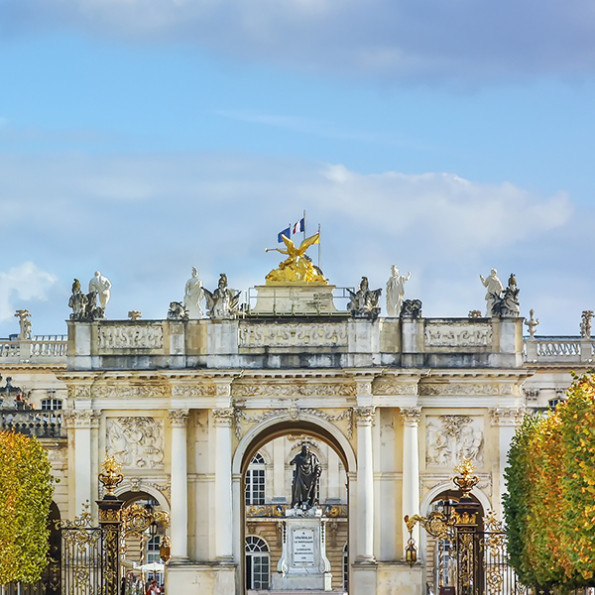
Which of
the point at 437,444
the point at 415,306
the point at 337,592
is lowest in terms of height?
the point at 337,592

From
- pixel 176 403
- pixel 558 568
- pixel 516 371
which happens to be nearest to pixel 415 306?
pixel 516 371

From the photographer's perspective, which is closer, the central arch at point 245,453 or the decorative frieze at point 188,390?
the decorative frieze at point 188,390

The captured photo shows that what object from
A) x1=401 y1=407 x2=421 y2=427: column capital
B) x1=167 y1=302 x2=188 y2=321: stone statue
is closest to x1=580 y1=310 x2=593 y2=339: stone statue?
x1=401 y1=407 x2=421 y2=427: column capital

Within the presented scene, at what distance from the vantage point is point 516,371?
291 feet

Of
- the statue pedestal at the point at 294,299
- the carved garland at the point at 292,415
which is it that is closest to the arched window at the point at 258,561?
the statue pedestal at the point at 294,299

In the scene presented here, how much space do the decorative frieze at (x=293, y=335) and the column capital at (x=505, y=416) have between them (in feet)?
21.2

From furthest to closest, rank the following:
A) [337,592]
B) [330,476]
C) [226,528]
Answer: [330,476], [337,592], [226,528]

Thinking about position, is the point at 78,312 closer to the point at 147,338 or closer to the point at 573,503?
the point at 147,338

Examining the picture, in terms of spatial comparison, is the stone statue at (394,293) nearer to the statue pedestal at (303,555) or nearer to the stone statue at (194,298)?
the stone statue at (194,298)

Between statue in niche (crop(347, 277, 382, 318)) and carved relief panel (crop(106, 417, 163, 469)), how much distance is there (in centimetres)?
885

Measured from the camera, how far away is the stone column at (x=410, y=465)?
87.9 metres

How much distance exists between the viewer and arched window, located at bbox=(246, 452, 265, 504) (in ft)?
389

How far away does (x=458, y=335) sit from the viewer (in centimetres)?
8919

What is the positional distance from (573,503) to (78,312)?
2652 cm
